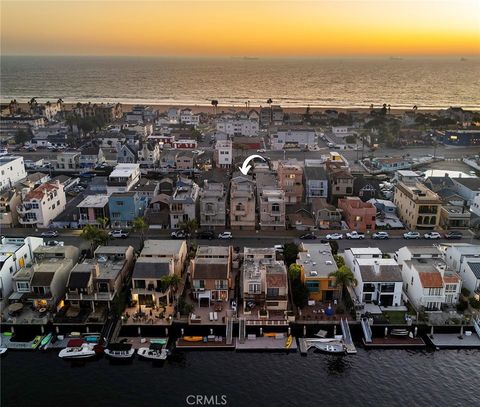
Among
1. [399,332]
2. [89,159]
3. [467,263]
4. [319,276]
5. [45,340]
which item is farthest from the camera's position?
[89,159]

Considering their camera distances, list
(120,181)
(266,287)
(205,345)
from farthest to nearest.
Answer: (120,181) < (266,287) < (205,345)

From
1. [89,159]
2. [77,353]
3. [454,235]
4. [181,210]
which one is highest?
[181,210]

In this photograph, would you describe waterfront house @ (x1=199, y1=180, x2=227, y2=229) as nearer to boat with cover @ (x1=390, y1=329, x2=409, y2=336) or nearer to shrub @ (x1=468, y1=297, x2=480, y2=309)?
boat with cover @ (x1=390, y1=329, x2=409, y2=336)

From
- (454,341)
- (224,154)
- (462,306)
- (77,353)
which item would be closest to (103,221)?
(77,353)

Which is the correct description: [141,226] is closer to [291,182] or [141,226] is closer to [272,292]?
[272,292]

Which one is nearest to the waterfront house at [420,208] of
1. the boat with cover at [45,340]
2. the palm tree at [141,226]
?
the palm tree at [141,226]

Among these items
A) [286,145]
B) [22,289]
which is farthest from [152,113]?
[22,289]

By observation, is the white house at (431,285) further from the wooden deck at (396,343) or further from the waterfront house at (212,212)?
the waterfront house at (212,212)
